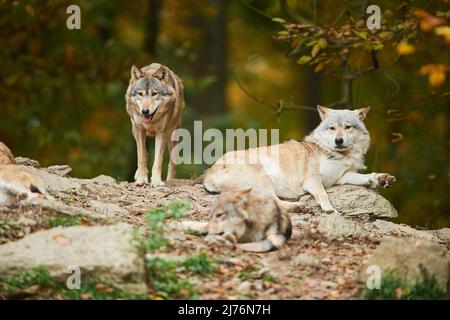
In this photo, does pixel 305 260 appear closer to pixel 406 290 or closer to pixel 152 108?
pixel 406 290

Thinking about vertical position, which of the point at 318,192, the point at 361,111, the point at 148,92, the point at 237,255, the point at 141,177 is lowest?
the point at 237,255

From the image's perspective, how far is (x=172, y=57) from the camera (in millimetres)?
21469

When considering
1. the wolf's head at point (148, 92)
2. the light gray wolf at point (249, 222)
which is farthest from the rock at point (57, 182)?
the light gray wolf at point (249, 222)

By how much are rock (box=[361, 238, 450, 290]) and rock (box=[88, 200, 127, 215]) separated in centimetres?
317

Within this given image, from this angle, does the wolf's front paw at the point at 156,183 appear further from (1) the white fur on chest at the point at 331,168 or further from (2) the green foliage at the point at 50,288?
(2) the green foliage at the point at 50,288

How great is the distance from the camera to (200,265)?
304 inches

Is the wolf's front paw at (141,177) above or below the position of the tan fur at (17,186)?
above

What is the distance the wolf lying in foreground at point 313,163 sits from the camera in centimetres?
1065

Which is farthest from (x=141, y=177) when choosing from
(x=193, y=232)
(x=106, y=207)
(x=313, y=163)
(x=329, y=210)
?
(x=193, y=232)

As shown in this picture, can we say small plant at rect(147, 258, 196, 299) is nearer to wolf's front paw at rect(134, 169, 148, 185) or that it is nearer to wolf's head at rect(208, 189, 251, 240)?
wolf's head at rect(208, 189, 251, 240)

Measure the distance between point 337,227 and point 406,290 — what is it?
6.14 feet

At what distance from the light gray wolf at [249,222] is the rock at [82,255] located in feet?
3.67

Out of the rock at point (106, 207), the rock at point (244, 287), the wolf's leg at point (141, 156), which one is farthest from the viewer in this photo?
the wolf's leg at point (141, 156)

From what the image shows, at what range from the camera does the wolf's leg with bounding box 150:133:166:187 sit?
11.3 metres
